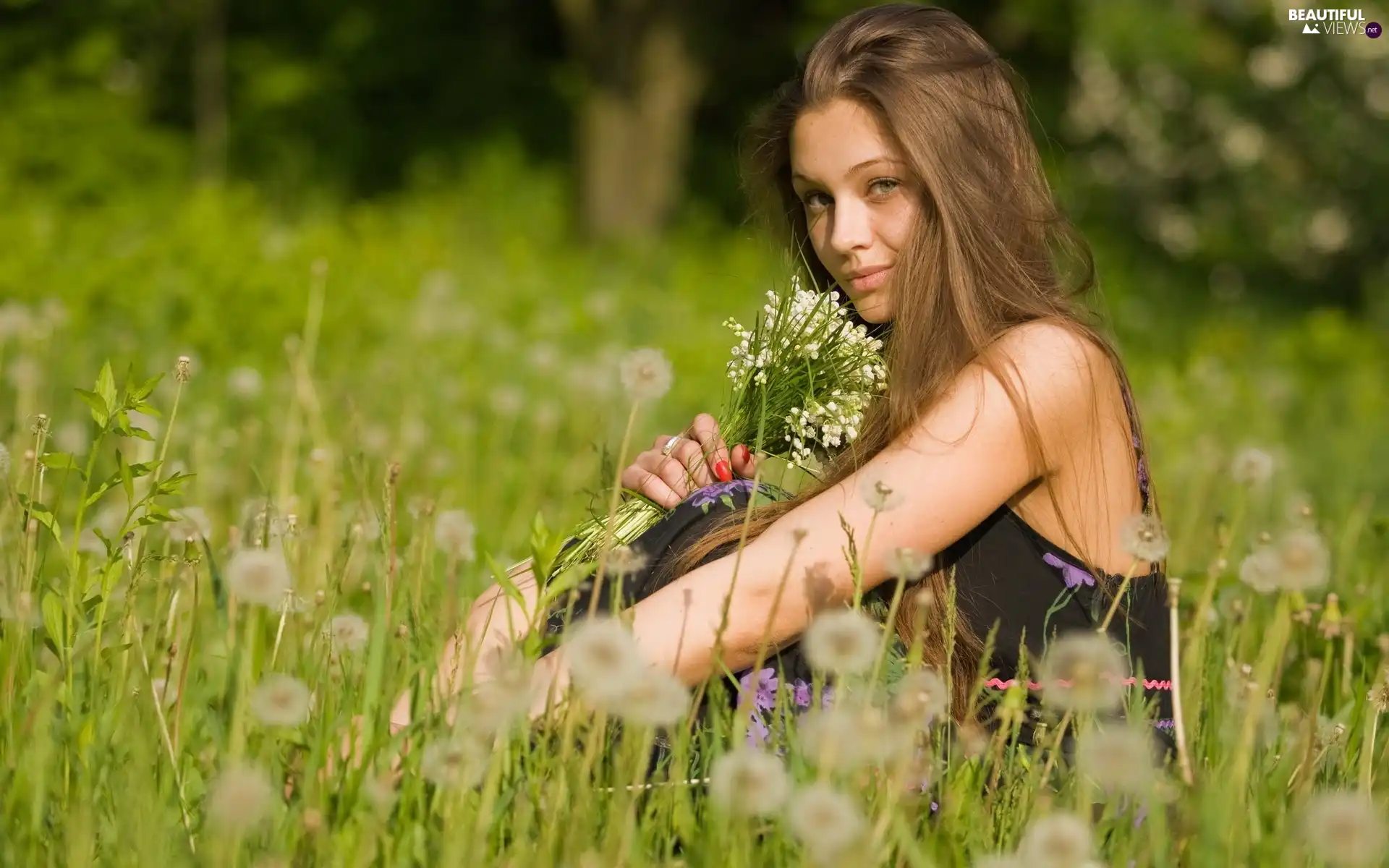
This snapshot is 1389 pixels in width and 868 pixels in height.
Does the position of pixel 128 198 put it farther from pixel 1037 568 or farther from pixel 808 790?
pixel 808 790

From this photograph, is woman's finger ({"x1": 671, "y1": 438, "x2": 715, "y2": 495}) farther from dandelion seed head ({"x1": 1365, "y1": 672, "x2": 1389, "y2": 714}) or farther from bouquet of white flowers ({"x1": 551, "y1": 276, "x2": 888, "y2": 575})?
dandelion seed head ({"x1": 1365, "y1": 672, "x2": 1389, "y2": 714})

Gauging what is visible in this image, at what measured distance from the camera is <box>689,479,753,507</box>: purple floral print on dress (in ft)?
7.91

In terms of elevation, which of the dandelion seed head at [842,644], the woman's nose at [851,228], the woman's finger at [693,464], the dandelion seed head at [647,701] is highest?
the woman's nose at [851,228]

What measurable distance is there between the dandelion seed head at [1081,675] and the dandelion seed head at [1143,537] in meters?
0.12

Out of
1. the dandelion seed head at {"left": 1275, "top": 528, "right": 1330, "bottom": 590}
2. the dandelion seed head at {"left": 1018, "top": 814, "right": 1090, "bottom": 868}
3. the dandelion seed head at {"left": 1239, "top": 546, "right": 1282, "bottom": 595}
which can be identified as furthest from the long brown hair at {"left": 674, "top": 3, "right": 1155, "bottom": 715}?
the dandelion seed head at {"left": 1018, "top": 814, "right": 1090, "bottom": 868}

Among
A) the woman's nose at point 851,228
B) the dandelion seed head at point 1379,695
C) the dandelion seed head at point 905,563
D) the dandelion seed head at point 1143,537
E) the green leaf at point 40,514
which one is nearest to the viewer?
the dandelion seed head at point 905,563


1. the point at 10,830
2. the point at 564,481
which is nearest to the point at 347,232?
the point at 564,481

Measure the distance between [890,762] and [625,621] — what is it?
33cm

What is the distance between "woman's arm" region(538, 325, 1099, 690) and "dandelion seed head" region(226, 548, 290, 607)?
49 centimetres

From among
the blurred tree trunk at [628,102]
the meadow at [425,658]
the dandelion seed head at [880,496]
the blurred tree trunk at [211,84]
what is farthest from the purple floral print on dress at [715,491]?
the blurred tree trunk at [211,84]

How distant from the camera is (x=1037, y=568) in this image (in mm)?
2395

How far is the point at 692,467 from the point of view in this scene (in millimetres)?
2578

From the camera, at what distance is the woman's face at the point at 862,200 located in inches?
100.0

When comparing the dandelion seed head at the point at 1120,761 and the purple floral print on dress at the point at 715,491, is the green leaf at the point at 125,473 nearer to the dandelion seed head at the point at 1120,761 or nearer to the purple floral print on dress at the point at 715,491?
the purple floral print on dress at the point at 715,491
